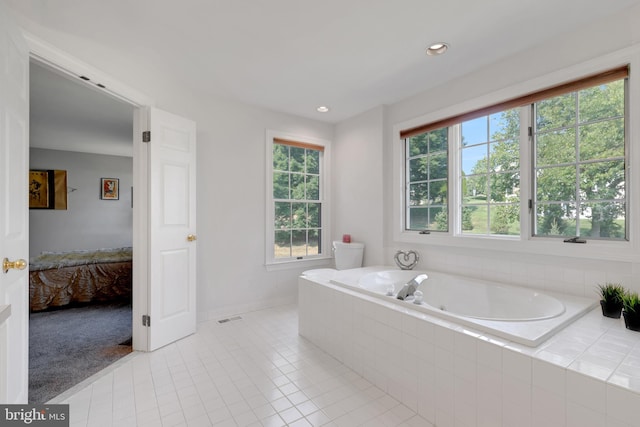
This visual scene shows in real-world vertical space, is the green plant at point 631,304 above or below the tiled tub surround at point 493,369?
above

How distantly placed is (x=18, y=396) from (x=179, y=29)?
2340 millimetres

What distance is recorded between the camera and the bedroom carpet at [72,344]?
2.02 meters

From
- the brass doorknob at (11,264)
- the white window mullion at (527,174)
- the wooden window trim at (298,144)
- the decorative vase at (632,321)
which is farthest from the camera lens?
the wooden window trim at (298,144)

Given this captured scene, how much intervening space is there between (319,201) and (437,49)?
2.30 metres

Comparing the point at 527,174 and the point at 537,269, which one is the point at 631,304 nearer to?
the point at 537,269

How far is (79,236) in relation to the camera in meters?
5.40

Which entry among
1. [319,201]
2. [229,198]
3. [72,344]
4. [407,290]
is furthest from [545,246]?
[72,344]

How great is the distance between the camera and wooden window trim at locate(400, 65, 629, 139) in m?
1.90

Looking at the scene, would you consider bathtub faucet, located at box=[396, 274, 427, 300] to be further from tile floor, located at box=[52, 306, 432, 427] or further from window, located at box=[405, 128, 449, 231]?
window, located at box=[405, 128, 449, 231]

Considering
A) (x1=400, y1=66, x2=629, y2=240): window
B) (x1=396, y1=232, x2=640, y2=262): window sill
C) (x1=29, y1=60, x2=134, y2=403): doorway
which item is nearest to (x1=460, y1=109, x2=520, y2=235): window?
(x1=400, y1=66, x2=629, y2=240): window

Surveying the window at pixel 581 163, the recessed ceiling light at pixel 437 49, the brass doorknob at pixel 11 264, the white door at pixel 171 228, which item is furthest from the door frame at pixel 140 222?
the window at pixel 581 163

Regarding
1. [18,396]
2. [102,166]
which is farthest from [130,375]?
[102,166]

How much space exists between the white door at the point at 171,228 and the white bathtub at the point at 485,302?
120cm

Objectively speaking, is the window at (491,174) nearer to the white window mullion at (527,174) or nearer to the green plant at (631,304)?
the white window mullion at (527,174)
